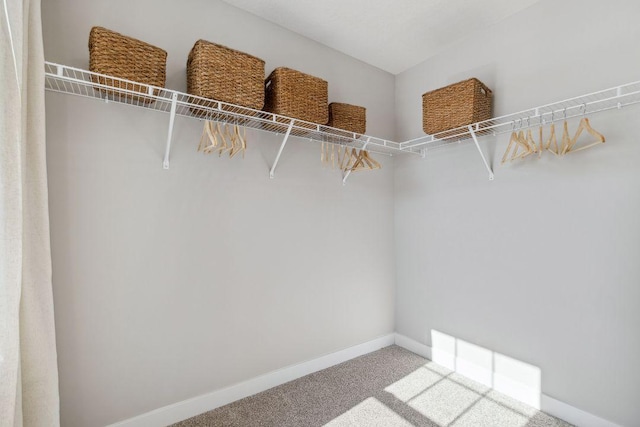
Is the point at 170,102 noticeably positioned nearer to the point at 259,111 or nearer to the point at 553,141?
the point at 259,111

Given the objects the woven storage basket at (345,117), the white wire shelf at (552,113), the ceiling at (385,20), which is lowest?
the white wire shelf at (552,113)

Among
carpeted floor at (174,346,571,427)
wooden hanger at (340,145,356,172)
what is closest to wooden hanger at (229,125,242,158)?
wooden hanger at (340,145,356,172)

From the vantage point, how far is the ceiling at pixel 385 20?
6.90 ft

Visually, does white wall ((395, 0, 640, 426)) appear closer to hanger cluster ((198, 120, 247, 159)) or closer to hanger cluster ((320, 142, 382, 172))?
hanger cluster ((320, 142, 382, 172))

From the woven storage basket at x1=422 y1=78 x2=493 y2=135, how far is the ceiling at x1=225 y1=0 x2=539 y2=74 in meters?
0.49

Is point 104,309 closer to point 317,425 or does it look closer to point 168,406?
point 168,406

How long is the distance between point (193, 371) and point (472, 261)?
6.76 ft

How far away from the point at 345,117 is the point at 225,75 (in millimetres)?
953

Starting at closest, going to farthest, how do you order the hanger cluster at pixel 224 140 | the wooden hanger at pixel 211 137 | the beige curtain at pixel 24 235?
the beige curtain at pixel 24 235 → the wooden hanger at pixel 211 137 → the hanger cluster at pixel 224 140

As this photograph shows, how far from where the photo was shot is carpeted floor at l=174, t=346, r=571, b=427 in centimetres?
187

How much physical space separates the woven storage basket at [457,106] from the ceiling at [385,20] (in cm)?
49

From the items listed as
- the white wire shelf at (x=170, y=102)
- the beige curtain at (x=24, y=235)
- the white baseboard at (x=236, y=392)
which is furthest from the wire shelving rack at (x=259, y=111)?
the white baseboard at (x=236, y=392)

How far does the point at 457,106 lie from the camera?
2.19m

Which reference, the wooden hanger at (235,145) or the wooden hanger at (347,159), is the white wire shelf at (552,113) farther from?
the wooden hanger at (235,145)
